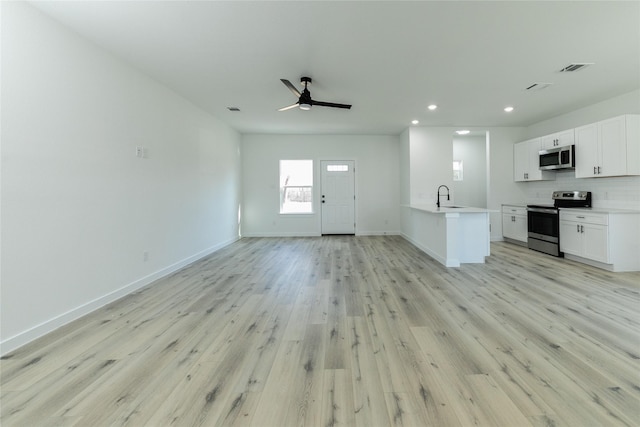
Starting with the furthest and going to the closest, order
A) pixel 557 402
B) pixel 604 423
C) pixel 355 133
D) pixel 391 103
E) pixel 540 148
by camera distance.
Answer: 1. pixel 355 133
2. pixel 540 148
3. pixel 391 103
4. pixel 557 402
5. pixel 604 423

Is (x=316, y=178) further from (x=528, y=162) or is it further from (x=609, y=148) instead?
(x=609, y=148)

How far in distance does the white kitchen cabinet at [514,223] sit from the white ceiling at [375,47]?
2.21 metres

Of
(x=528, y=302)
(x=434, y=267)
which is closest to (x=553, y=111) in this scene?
(x=434, y=267)

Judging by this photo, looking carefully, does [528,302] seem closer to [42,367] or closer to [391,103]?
[391,103]

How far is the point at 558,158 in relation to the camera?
4.94 metres

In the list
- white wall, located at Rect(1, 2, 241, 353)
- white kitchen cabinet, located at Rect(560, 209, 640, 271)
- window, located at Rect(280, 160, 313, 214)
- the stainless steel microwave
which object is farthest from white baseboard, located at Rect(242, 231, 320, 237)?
white kitchen cabinet, located at Rect(560, 209, 640, 271)

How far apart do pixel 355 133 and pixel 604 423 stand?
661 centimetres

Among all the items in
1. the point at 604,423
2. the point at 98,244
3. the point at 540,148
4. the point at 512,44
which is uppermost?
the point at 512,44

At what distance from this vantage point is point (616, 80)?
3730 mm

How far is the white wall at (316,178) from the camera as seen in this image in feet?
23.9

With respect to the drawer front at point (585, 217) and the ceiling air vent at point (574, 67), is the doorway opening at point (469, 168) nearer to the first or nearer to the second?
the drawer front at point (585, 217)

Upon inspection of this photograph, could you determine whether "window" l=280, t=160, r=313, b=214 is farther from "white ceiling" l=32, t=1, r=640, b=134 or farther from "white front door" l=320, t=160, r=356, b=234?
"white ceiling" l=32, t=1, r=640, b=134

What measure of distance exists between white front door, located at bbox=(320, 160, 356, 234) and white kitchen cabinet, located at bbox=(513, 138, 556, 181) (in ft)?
12.7

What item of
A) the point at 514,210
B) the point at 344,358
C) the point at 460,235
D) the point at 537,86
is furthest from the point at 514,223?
the point at 344,358
